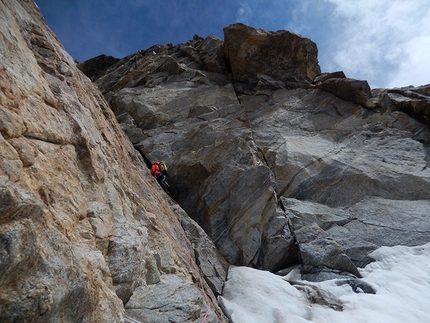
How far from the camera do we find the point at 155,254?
8359mm

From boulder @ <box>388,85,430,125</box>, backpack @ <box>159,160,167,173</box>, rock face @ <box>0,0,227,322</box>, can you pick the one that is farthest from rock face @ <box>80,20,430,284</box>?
rock face @ <box>0,0,227,322</box>

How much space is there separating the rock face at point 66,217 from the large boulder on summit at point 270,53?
61.3ft

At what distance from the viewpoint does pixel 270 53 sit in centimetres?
2673

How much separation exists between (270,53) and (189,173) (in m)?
14.7

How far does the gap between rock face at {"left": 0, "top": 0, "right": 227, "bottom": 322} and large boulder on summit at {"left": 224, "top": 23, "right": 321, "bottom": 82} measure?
736 inches

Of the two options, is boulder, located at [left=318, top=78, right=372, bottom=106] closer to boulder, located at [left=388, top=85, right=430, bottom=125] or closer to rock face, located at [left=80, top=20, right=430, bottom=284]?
rock face, located at [left=80, top=20, right=430, bottom=284]

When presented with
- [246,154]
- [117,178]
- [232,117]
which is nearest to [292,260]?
[246,154]

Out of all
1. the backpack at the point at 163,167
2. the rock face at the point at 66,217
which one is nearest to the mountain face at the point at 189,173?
the rock face at the point at 66,217

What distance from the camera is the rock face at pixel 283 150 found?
14227 mm

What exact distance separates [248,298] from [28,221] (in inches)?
329

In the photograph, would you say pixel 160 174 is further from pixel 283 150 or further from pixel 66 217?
pixel 66 217

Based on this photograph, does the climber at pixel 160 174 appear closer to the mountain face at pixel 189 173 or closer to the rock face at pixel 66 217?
the mountain face at pixel 189 173

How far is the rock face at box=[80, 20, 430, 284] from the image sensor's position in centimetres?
1423

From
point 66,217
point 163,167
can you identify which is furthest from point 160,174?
point 66,217
